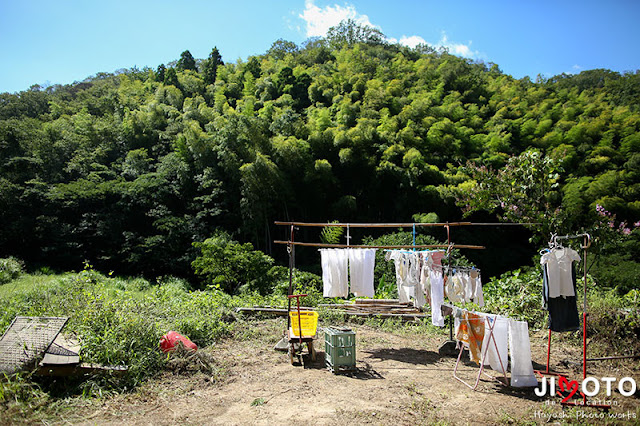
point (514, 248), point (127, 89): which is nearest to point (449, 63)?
point (514, 248)

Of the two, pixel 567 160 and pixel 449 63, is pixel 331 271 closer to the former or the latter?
pixel 567 160

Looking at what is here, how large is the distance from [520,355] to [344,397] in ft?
6.23

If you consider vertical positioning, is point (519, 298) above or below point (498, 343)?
above

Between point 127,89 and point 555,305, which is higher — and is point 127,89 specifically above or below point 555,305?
above

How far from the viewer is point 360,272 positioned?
588 centimetres

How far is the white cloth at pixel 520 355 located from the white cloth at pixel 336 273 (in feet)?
7.41

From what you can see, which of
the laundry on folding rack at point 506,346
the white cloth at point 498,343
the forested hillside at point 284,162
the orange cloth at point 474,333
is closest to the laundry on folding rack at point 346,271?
the orange cloth at point 474,333

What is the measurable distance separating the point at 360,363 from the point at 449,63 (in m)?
20.8

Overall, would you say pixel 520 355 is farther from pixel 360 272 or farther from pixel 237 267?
pixel 237 267

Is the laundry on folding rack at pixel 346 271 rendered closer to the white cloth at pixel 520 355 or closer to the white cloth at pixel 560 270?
the white cloth at pixel 520 355

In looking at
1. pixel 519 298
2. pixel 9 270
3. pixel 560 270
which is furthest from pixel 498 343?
pixel 9 270

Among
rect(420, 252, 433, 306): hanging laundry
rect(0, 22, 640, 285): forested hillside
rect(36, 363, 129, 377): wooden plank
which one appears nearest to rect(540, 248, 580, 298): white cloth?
rect(420, 252, 433, 306): hanging laundry

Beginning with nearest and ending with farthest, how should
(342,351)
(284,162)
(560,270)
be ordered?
1. (560,270)
2. (342,351)
3. (284,162)

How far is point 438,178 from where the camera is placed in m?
14.3
